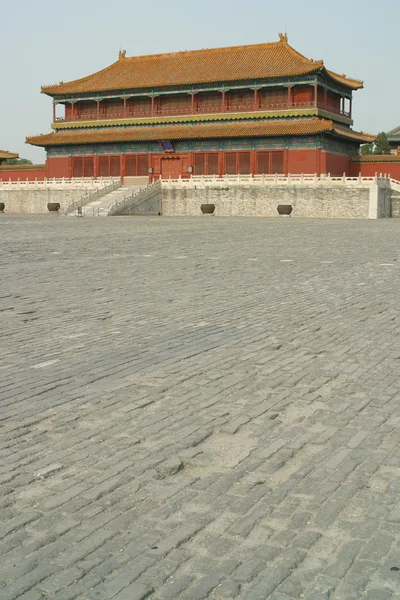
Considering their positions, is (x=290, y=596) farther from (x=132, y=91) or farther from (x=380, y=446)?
(x=132, y=91)

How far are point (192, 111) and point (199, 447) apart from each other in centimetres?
4836

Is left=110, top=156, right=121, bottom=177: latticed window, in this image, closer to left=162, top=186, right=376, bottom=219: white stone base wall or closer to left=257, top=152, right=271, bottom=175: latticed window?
left=162, top=186, right=376, bottom=219: white stone base wall

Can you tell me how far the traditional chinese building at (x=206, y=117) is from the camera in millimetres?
47375

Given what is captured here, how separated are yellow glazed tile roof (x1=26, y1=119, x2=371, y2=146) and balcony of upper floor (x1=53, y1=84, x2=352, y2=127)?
809 mm

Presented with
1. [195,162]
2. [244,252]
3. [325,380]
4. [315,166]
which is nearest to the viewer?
[325,380]

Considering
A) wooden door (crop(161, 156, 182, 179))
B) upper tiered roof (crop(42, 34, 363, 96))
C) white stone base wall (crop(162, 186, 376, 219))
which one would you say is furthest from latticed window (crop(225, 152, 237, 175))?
upper tiered roof (crop(42, 34, 363, 96))

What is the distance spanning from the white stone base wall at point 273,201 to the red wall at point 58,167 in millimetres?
10861

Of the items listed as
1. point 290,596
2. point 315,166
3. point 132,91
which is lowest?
point 290,596

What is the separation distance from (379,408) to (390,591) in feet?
8.01

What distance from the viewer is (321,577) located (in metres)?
2.98

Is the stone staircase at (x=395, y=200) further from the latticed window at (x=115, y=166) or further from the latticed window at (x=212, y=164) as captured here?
the latticed window at (x=115, y=166)

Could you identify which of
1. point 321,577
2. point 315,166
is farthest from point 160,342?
point 315,166

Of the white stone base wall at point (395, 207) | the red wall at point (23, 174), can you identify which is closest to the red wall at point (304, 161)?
the white stone base wall at point (395, 207)

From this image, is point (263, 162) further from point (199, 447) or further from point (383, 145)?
point (199, 447)
